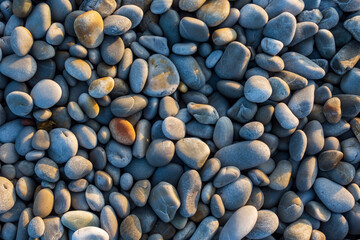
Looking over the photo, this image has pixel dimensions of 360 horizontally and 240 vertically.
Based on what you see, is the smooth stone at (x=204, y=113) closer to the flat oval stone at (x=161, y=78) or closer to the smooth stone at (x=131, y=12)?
the flat oval stone at (x=161, y=78)

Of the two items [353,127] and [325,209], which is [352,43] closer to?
[353,127]

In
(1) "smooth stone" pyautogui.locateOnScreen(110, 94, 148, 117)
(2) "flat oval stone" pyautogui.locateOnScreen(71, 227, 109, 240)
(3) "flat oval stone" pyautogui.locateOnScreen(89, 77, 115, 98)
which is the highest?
(3) "flat oval stone" pyautogui.locateOnScreen(89, 77, 115, 98)

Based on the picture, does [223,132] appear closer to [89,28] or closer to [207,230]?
[207,230]

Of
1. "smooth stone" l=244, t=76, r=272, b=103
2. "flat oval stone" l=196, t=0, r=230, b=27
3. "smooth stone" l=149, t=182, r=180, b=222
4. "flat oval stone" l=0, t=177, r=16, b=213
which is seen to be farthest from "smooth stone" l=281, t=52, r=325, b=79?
"flat oval stone" l=0, t=177, r=16, b=213

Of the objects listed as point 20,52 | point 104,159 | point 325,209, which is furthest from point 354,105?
point 20,52

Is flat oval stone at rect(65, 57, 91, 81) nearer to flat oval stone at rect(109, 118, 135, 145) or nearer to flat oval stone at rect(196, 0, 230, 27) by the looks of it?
flat oval stone at rect(109, 118, 135, 145)

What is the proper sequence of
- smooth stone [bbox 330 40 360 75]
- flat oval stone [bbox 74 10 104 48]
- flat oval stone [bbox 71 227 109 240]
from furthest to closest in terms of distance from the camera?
smooth stone [bbox 330 40 360 75] → flat oval stone [bbox 74 10 104 48] → flat oval stone [bbox 71 227 109 240]
